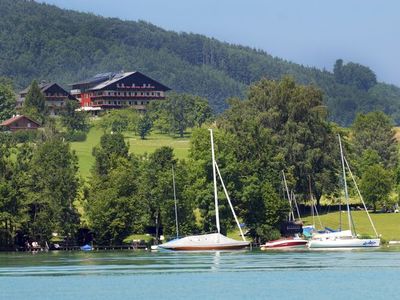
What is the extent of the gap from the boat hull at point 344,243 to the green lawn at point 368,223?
915cm

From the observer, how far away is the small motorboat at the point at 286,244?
12812 centimetres

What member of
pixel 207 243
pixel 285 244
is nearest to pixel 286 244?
pixel 285 244

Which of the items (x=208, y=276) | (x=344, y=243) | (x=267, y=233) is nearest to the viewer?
(x=208, y=276)

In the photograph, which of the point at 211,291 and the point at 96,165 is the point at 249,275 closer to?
the point at 211,291

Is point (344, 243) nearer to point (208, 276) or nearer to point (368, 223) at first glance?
point (368, 223)

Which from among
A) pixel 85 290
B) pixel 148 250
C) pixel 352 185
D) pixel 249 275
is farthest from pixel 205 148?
pixel 85 290

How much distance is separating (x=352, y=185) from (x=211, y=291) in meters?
84.9

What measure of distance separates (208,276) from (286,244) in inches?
1714

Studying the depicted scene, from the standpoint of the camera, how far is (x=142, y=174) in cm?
13838

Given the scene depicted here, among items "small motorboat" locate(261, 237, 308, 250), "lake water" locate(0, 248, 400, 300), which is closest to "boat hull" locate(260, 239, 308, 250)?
"small motorboat" locate(261, 237, 308, 250)

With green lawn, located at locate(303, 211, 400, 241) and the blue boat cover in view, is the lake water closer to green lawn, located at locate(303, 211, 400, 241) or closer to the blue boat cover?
the blue boat cover

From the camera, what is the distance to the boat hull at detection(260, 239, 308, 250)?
128 m

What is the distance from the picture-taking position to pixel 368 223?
143m

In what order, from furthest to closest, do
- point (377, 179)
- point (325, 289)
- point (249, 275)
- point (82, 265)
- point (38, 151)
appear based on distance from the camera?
1. point (377, 179)
2. point (38, 151)
3. point (82, 265)
4. point (249, 275)
5. point (325, 289)
